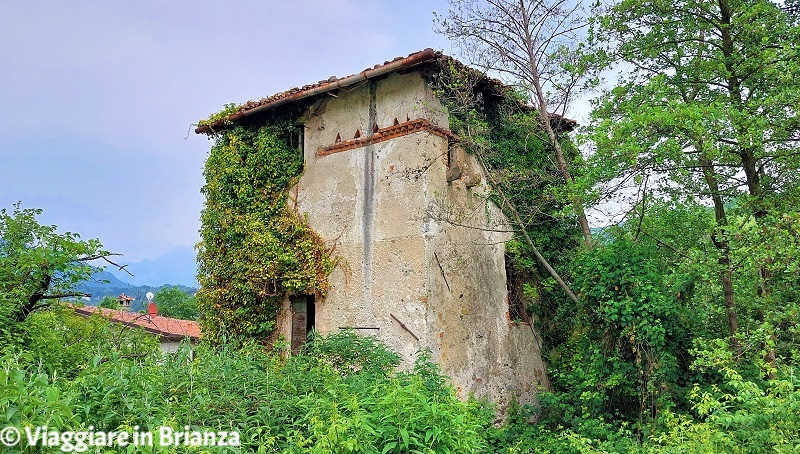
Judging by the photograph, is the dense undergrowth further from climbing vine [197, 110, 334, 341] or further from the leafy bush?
climbing vine [197, 110, 334, 341]

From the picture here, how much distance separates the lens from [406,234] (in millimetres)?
9312

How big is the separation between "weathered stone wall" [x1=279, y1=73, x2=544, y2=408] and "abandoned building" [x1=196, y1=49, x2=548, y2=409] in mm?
18

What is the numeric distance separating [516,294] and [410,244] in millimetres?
2889

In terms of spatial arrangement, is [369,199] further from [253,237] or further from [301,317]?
[301,317]

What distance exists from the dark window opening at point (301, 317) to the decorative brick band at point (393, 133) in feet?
8.86

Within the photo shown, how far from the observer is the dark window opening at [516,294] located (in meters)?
10.9

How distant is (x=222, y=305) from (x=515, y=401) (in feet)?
18.3

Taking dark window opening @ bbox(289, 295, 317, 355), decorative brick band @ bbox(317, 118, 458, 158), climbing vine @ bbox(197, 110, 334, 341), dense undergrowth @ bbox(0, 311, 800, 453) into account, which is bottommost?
dense undergrowth @ bbox(0, 311, 800, 453)

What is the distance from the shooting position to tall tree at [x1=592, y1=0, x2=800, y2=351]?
736cm

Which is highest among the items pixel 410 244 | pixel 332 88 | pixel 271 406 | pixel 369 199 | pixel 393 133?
pixel 332 88

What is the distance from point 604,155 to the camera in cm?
792

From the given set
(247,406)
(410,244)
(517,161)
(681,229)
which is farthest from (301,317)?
(681,229)

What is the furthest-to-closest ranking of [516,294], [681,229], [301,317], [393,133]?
[516,294] → [301,317] → [393,133] → [681,229]

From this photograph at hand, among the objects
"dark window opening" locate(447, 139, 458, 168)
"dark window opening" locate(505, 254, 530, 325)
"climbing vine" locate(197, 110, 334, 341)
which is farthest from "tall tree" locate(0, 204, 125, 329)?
"dark window opening" locate(505, 254, 530, 325)
